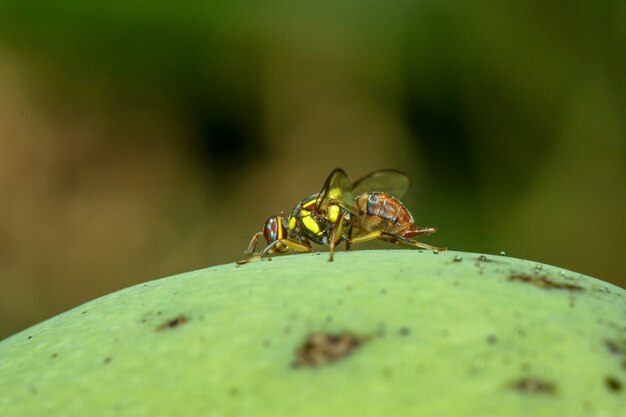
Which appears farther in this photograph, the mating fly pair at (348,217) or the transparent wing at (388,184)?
the transparent wing at (388,184)

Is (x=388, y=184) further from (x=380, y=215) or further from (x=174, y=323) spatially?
(x=174, y=323)

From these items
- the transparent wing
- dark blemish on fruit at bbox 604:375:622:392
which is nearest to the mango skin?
dark blemish on fruit at bbox 604:375:622:392

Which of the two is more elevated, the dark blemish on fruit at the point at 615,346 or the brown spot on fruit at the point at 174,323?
the dark blemish on fruit at the point at 615,346

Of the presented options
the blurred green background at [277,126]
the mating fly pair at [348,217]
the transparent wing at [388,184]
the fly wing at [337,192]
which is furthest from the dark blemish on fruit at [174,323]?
the blurred green background at [277,126]

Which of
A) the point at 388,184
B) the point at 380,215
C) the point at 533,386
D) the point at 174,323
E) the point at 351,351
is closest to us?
the point at 533,386

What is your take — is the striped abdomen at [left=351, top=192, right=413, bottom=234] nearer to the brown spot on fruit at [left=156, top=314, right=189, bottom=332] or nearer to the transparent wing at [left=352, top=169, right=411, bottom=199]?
the transparent wing at [left=352, top=169, right=411, bottom=199]

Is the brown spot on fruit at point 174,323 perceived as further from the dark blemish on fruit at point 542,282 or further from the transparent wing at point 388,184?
the transparent wing at point 388,184

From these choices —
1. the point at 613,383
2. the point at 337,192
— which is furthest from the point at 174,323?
the point at 337,192
